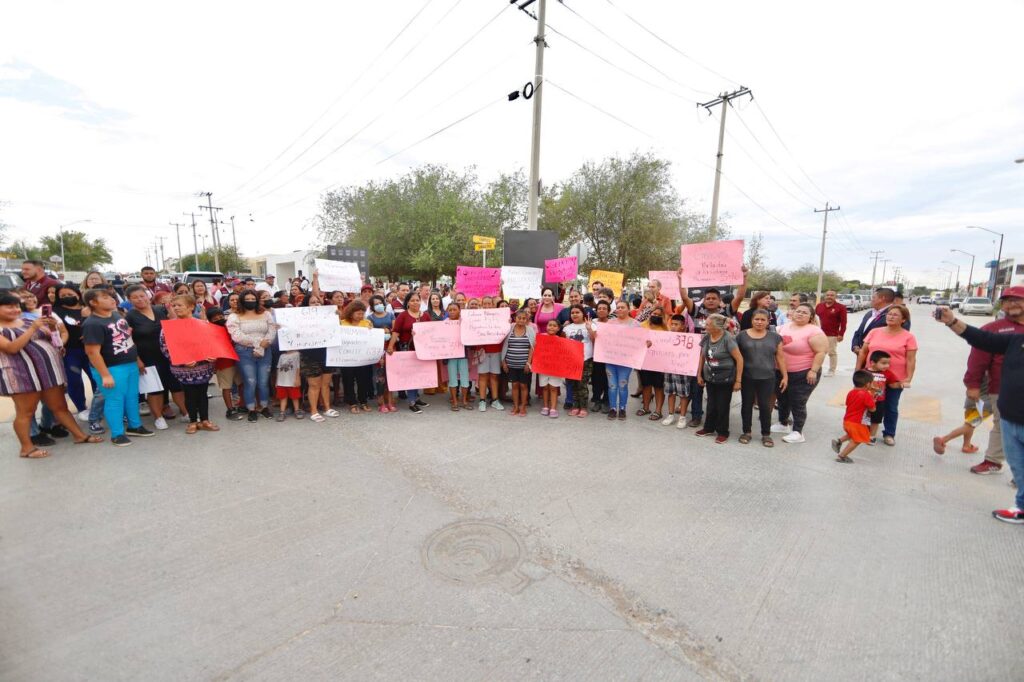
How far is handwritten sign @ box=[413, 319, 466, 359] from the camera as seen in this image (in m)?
6.77

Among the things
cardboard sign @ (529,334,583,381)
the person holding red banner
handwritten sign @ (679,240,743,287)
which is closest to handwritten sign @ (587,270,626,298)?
handwritten sign @ (679,240,743,287)

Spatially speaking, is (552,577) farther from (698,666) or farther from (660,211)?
(660,211)

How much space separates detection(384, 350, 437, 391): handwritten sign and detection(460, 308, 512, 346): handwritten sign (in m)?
0.72

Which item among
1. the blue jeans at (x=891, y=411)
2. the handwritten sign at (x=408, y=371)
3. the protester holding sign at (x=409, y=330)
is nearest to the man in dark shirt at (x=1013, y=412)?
the blue jeans at (x=891, y=411)

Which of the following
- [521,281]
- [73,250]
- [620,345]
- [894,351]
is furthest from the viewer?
[73,250]

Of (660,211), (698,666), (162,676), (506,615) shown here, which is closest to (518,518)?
(506,615)

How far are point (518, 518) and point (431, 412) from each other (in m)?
3.35

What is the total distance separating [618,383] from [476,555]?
385 cm

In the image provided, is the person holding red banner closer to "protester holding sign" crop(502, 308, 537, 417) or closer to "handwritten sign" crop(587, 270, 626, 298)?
"protester holding sign" crop(502, 308, 537, 417)

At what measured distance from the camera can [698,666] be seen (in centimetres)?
236

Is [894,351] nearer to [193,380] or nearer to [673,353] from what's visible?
[673,353]

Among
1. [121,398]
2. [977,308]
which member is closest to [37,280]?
[121,398]

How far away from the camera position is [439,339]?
6.85 m

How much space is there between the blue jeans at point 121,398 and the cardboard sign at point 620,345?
19.5ft
